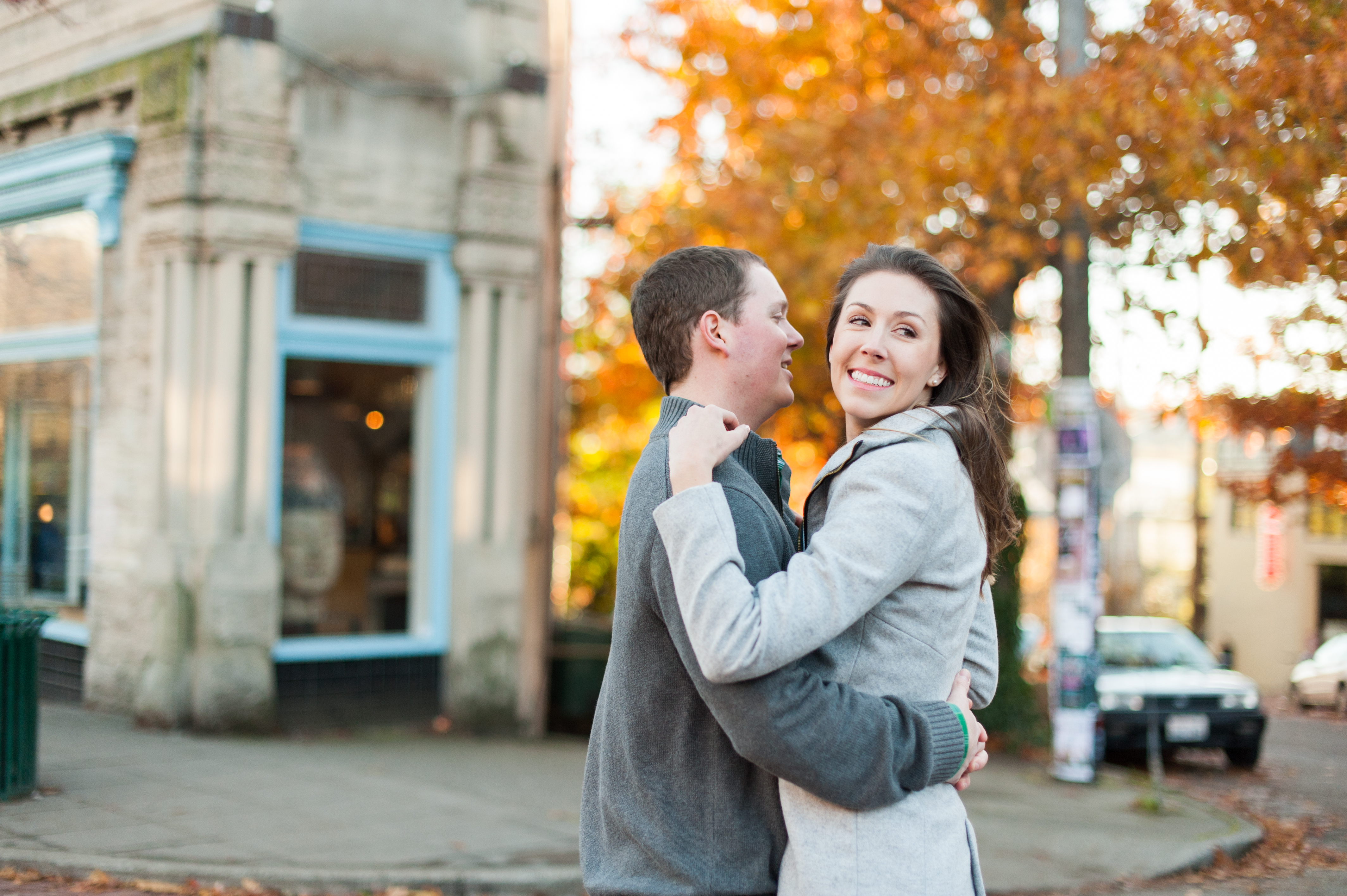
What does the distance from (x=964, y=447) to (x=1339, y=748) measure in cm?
1683

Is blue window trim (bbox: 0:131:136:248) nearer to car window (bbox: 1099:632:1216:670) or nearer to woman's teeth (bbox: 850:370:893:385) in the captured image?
woman's teeth (bbox: 850:370:893:385)

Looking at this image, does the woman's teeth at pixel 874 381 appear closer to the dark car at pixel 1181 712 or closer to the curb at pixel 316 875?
the curb at pixel 316 875

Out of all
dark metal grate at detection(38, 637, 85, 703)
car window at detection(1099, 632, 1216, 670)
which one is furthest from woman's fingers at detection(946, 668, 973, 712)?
car window at detection(1099, 632, 1216, 670)

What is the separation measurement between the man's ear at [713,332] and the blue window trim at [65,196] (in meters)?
8.96

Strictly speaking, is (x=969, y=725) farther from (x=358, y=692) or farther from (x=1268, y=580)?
(x=1268, y=580)

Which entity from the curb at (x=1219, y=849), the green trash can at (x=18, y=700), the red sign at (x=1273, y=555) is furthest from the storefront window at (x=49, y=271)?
the red sign at (x=1273, y=555)

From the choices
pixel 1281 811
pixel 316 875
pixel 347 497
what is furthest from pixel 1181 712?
pixel 316 875

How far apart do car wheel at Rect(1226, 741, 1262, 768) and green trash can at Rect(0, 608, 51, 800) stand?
11.3m

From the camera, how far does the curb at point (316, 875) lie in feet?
19.7

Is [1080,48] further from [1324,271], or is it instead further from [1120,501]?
[1120,501]

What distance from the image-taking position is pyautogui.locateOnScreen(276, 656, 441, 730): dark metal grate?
988 cm

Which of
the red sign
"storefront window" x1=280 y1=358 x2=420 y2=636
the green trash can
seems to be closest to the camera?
the green trash can

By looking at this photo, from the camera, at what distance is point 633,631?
2338 mm

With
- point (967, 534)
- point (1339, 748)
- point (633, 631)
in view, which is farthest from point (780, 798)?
point (1339, 748)
